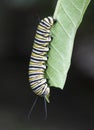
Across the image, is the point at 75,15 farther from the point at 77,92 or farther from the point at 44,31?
the point at 77,92

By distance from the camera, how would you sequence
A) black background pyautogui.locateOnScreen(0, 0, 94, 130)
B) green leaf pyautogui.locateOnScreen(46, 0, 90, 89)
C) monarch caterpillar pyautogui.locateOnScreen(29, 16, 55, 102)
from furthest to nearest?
1. black background pyautogui.locateOnScreen(0, 0, 94, 130)
2. monarch caterpillar pyautogui.locateOnScreen(29, 16, 55, 102)
3. green leaf pyautogui.locateOnScreen(46, 0, 90, 89)

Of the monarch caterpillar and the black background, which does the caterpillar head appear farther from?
the black background

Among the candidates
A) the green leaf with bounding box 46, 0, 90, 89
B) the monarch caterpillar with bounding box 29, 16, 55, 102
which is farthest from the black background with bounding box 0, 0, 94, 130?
the green leaf with bounding box 46, 0, 90, 89

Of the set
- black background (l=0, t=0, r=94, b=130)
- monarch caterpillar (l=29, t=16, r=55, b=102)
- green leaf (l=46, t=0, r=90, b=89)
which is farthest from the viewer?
black background (l=0, t=0, r=94, b=130)

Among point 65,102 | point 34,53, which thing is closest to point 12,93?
point 65,102

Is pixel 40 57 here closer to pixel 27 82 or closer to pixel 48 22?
pixel 48 22

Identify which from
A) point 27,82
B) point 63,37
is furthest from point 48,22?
point 27,82
